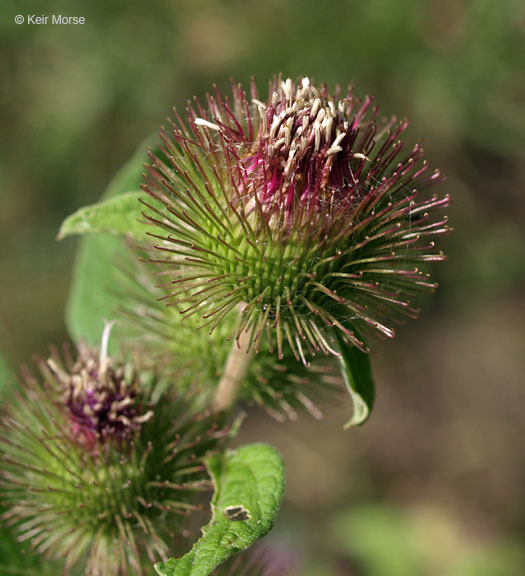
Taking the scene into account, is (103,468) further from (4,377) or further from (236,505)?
(4,377)

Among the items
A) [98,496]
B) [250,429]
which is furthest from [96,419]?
[250,429]

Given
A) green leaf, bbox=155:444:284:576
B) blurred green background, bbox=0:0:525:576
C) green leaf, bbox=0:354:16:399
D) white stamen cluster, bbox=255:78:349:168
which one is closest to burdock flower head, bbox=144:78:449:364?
white stamen cluster, bbox=255:78:349:168

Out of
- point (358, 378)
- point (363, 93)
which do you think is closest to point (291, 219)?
point (358, 378)

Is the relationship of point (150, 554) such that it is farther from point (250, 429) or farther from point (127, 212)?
point (250, 429)

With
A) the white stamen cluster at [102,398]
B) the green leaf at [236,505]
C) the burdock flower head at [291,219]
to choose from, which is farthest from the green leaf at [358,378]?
the white stamen cluster at [102,398]

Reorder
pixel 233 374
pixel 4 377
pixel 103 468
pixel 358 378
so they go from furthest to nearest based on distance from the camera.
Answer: pixel 4 377 < pixel 233 374 < pixel 103 468 < pixel 358 378

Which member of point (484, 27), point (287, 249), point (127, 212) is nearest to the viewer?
point (287, 249)
